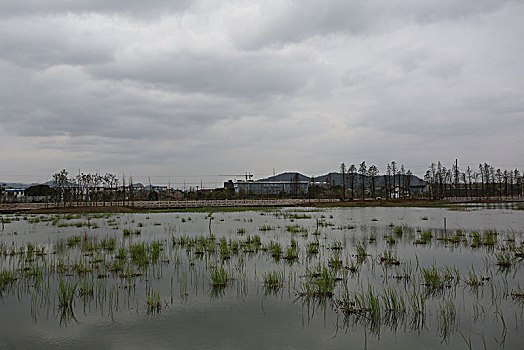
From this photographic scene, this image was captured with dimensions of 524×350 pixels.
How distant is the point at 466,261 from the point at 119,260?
9.39m

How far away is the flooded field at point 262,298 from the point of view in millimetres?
5203

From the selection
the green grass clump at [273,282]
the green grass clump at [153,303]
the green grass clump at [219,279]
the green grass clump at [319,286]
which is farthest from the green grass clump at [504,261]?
the green grass clump at [153,303]

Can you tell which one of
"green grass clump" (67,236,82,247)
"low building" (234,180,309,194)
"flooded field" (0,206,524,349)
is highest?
"low building" (234,180,309,194)

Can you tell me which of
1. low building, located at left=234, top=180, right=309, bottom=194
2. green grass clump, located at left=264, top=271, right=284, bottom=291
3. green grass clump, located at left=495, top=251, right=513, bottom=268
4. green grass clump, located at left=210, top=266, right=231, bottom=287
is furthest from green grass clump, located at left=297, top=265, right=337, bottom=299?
low building, located at left=234, top=180, right=309, bottom=194

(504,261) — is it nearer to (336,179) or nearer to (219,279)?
(219,279)

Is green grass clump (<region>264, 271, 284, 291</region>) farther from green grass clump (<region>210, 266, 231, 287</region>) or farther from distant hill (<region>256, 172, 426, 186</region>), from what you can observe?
distant hill (<region>256, 172, 426, 186</region>)

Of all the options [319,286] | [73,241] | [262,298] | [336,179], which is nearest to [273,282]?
[262,298]

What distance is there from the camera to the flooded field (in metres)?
5.20

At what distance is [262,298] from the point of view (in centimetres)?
691

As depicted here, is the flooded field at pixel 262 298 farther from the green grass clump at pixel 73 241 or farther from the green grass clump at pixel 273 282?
the green grass clump at pixel 73 241

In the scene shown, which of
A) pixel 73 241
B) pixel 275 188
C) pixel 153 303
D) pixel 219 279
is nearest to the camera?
pixel 153 303

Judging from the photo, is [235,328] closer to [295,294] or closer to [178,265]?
[295,294]

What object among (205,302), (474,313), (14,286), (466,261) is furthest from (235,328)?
(466,261)

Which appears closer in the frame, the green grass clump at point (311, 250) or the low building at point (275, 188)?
the green grass clump at point (311, 250)
